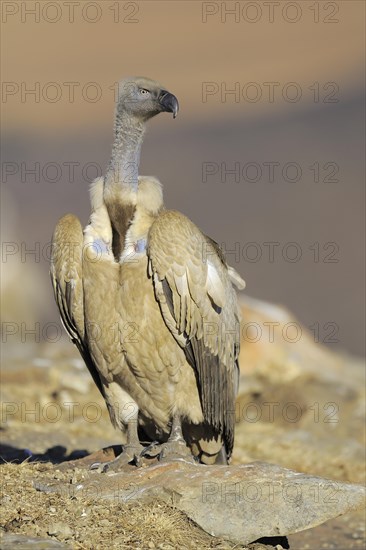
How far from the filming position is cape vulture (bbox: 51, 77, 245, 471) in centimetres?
771

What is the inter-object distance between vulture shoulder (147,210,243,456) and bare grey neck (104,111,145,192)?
440 mm

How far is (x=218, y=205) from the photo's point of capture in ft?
145

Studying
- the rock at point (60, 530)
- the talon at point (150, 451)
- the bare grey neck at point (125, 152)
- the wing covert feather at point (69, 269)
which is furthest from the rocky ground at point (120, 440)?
the bare grey neck at point (125, 152)

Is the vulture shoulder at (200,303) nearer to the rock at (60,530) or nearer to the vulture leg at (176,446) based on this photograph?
the vulture leg at (176,446)

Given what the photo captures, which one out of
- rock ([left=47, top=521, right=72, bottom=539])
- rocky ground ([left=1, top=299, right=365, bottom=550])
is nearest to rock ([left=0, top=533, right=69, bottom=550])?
rocky ground ([left=1, top=299, right=365, bottom=550])

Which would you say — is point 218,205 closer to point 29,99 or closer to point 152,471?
point 29,99

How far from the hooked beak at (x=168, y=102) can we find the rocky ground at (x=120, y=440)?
271 centimetres

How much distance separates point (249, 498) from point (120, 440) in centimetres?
534

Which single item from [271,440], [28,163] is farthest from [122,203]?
[28,163]

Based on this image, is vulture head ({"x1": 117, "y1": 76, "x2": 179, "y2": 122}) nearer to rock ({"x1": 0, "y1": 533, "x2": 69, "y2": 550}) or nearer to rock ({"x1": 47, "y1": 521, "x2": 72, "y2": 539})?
rock ({"x1": 47, "y1": 521, "x2": 72, "y2": 539})

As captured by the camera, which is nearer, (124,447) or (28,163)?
(124,447)

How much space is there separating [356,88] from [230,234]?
87.2 feet

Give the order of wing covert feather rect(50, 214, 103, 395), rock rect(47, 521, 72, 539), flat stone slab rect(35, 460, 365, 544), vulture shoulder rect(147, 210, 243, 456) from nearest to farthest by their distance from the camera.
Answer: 1. rock rect(47, 521, 72, 539)
2. flat stone slab rect(35, 460, 365, 544)
3. vulture shoulder rect(147, 210, 243, 456)
4. wing covert feather rect(50, 214, 103, 395)

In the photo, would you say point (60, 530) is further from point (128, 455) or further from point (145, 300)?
point (145, 300)
